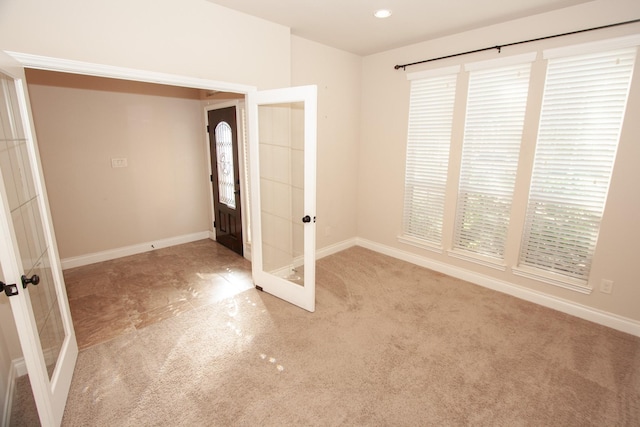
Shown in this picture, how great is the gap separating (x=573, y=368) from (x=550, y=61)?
2.59 metres

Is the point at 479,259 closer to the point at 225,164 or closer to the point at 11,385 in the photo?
the point at 225,164

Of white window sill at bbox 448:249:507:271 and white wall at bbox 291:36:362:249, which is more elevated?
white wall at bbox 291:36:362:249

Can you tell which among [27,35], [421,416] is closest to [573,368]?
[421,416]

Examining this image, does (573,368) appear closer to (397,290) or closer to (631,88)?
(397,290)

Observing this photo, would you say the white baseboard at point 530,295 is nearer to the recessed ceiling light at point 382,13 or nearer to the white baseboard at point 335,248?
the white baseboard at point 335,248

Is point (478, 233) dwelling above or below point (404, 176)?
below

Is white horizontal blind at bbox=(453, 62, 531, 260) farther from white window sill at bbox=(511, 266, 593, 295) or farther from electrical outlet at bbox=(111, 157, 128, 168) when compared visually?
electrical outlet at bbox=(111, 157, 128, 168)

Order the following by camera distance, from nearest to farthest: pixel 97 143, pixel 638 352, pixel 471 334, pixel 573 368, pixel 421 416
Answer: pixel 421 416 < pixel 573 368 < pixel 638 352 < pixel 471 334 < pixel 97 143

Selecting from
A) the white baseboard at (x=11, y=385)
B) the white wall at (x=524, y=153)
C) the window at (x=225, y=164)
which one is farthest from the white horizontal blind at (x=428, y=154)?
the white baseboard at (x=11, y=385)

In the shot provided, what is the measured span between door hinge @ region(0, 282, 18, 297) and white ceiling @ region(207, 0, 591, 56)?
243cm

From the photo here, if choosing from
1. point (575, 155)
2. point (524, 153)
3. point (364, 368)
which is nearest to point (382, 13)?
point (524, 153)

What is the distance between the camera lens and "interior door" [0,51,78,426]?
1427mm

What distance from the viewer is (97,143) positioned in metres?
3.86

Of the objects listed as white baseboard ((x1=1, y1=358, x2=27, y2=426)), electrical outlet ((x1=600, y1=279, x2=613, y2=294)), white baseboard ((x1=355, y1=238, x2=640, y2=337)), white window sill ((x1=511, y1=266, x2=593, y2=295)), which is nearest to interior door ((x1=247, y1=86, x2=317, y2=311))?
white baseboard ((x1=355, y1=238, x2=640, y2=337))
